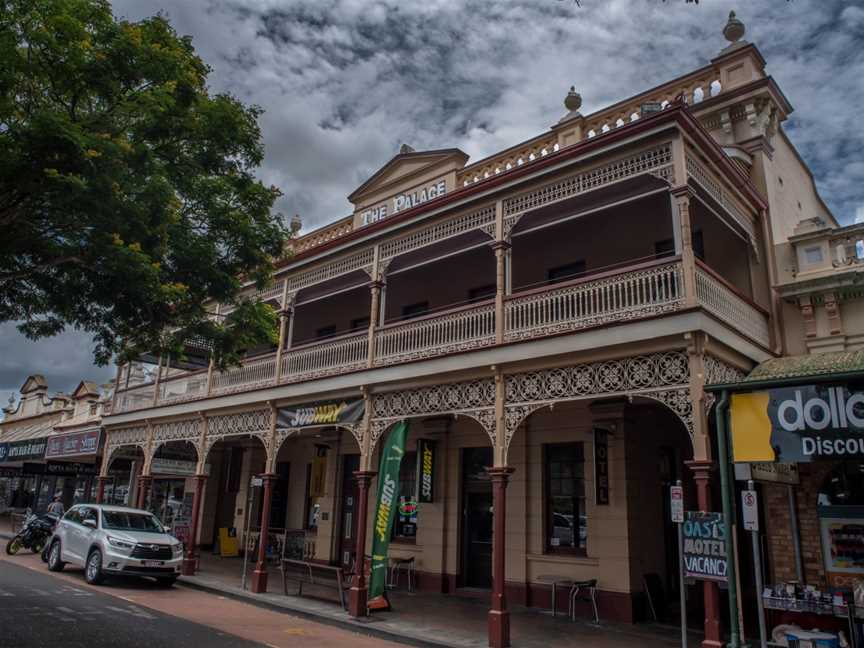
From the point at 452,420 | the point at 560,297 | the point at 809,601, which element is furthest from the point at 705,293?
the point at 452,420

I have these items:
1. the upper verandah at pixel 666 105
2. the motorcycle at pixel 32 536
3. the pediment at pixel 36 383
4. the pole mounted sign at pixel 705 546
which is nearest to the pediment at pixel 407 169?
the upper verandah at pixel 666 105

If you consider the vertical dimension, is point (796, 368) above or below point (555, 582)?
above

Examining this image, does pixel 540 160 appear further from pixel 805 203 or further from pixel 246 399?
pixel 246 399

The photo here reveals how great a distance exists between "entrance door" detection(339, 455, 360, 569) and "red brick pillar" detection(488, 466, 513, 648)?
7674 mm

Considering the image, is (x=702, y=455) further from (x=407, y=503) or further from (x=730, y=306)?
(x=407, y=503)

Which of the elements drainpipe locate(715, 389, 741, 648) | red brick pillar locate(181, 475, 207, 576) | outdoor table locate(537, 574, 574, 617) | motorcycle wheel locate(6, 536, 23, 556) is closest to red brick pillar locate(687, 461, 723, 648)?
drainpipe locate(715, 389, 741, 648)

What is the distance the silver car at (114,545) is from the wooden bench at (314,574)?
104 inches

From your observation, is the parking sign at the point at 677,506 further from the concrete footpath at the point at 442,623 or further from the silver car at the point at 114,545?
the silver car at the point at 114,545

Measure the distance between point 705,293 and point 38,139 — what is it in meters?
8.82

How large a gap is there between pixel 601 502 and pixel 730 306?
4.32 metres

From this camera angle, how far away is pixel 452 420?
15625 millimetres

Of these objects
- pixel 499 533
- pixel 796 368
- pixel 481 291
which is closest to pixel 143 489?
pixel 481 291

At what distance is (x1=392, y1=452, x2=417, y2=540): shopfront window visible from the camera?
53.5 ft

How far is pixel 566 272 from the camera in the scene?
14.4 metres
